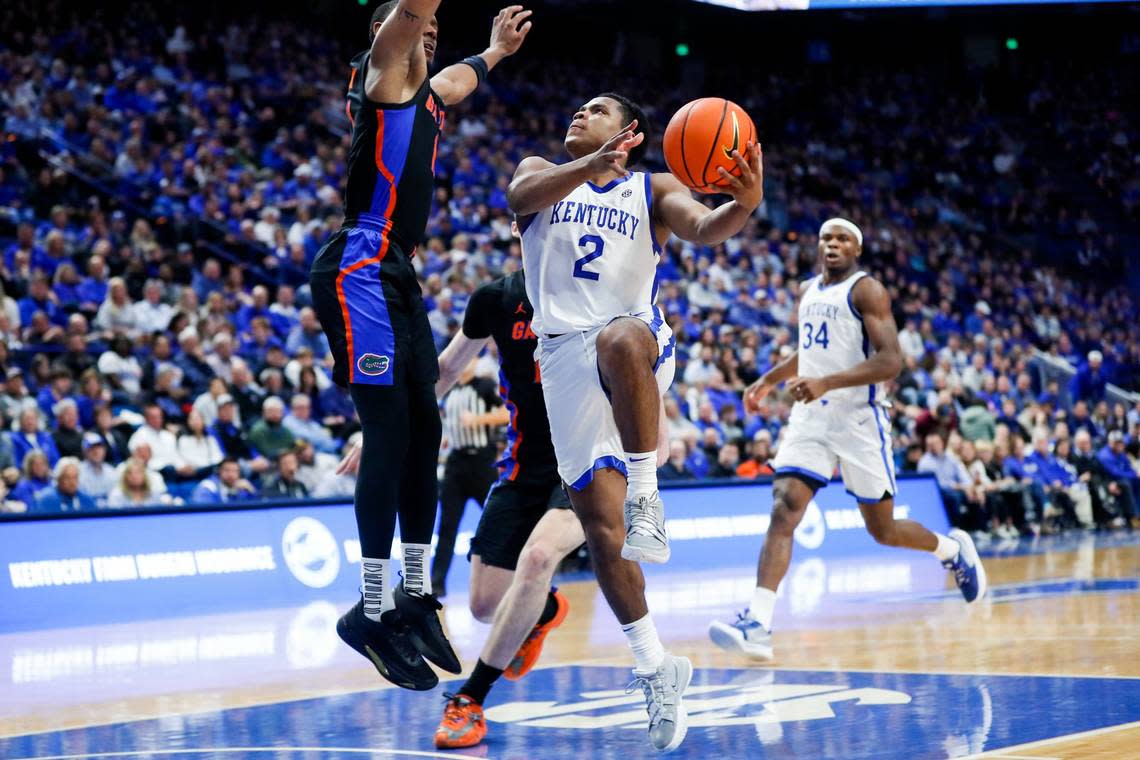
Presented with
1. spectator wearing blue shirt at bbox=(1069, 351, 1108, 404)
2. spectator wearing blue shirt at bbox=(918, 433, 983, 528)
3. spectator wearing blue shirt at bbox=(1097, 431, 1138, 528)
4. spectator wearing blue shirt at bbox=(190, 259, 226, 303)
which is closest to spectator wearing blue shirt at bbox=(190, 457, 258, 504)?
spectator wearing blue shirt at bbox=(190, 259, 226, 303)

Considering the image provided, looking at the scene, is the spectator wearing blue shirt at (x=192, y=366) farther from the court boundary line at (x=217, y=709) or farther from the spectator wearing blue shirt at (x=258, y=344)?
the court boundary line at (x=217, y=709)

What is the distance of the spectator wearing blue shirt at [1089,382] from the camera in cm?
2202

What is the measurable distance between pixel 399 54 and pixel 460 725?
239 cm

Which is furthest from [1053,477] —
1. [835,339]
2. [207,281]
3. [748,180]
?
[748,180]

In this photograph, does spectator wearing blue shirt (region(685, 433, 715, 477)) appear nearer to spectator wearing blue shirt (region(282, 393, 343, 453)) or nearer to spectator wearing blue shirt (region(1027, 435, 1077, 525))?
spectator wearing blue shirt (region(282, 393, 343, 453))

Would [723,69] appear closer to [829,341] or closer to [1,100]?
[1,100]

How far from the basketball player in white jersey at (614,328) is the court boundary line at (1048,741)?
0.98 m

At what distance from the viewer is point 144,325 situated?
540 inches

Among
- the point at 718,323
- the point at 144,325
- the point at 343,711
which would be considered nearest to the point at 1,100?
the point at 144,325

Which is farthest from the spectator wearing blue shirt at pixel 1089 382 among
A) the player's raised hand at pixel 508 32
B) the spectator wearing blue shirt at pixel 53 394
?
the player's raised hand at pixel 508 32

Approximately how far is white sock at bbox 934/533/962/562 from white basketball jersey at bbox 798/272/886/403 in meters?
1.00

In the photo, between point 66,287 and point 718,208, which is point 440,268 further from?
point 718,208

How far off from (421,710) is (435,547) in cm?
553

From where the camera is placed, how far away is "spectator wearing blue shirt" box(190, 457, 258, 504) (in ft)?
39.5
